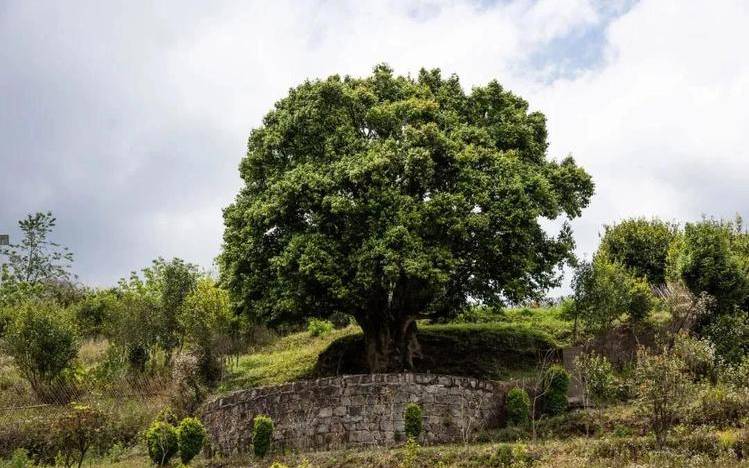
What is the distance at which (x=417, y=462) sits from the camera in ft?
64.2

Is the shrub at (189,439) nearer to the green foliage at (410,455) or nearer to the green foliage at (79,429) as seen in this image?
the green foliage at (79,429)

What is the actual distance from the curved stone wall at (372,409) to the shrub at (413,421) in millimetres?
585

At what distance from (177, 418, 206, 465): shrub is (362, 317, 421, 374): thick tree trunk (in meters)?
6.93

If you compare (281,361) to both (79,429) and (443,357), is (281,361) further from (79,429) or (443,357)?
(79,429)

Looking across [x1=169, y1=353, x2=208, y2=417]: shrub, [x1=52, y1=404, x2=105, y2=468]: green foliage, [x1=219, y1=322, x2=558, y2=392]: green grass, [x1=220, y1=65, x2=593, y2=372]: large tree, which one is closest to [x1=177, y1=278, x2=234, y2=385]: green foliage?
[x1=219, y1=322, x2=558, y2=392]: green grass

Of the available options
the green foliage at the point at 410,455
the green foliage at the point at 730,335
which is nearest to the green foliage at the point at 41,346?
the green foliage at the point at 410,455

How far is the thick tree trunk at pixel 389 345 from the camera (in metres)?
27.5

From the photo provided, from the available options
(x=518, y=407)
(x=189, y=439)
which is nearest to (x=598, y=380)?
(x=518, y=407)

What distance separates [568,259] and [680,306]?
13.4 ft

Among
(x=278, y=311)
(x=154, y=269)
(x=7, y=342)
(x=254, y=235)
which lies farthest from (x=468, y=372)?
(x=154, y=269)

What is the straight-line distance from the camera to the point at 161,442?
22391 mm

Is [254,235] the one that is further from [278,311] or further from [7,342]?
[7,342]

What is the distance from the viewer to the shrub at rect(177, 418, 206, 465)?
879 inches

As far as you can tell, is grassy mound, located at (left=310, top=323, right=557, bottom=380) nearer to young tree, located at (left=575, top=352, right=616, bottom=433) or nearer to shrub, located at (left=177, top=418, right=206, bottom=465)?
young tree, located at (left=575, top=352, right=616, bottom=433)
